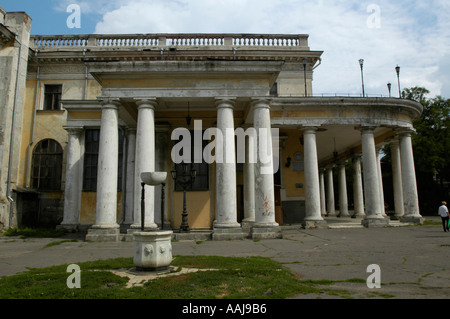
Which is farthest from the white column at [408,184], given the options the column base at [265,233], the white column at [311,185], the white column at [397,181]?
the column base at [265,233]

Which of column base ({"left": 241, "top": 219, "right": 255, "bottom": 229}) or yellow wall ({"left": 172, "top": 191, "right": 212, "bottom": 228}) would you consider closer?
column base ({"left": 241, "top": 219, "right": 255, "bottom": 229})

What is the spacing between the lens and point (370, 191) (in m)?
16.0

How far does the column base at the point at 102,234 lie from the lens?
40.4 ft

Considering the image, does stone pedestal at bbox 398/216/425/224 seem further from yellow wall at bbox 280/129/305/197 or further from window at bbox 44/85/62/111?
window at bbox 44/85/62/111

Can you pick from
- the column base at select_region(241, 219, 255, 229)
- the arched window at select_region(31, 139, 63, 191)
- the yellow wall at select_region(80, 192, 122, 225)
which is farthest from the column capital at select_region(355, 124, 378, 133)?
the arched window at select_region(31, 139, 63, 191)

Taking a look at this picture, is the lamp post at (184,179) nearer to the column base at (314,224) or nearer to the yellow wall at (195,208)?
the yellow wall at (195,208)

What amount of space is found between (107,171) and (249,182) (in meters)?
6.56

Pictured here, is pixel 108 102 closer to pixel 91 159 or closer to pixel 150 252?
pixel 91 159

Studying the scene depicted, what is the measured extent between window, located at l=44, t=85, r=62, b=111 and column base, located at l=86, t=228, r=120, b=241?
11520 mm

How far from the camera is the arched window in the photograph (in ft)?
64.8

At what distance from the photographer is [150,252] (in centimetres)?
650

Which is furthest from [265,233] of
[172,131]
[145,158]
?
[172,131]
